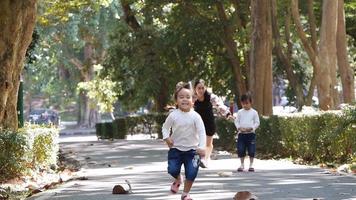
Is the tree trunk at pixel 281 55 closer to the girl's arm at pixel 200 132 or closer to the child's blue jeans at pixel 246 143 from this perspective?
the child's blue jeans at pixel 246 143

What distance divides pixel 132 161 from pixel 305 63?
28.6 m

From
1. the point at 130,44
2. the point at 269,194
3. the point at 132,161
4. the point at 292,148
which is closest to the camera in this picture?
the point at 269,194

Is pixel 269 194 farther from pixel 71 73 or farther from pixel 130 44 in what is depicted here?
pixel 71 73

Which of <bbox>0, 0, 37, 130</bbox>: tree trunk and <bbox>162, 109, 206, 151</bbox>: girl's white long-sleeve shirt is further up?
<bbox>0, 0, 37, 130</bbox>: tree trunk

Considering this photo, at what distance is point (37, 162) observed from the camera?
541 inches

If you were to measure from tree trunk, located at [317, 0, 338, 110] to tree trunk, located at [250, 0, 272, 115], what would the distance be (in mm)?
1783

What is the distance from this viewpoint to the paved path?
394 inches

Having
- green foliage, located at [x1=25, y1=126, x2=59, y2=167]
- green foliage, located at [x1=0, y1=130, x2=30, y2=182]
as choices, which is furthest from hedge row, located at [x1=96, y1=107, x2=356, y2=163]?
green foliage, located at [x1=0, y1=130, x2=30, y2=182]

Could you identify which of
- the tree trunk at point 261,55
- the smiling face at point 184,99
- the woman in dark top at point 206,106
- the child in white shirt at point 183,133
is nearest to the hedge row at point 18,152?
the woman in dark top at point 206,106

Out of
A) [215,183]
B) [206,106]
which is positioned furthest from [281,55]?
[215,183]

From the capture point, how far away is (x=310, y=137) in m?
17.2

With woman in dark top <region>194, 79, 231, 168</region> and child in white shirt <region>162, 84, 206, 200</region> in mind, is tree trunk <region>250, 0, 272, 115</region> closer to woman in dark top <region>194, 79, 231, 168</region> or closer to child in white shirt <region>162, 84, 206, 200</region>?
woman in dark top <region>194, 79, 231, 168</region>

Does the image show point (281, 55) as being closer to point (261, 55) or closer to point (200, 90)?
point (261, 55)

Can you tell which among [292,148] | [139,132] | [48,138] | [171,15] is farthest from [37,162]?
[139,132]
